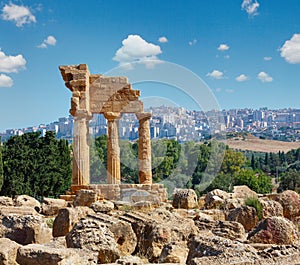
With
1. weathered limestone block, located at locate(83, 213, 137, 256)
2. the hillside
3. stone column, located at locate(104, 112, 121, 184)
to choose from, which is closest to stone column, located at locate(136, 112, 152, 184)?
stone column, located at locate(104, 112, 121, 184)

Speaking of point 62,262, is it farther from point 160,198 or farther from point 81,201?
point 160,198

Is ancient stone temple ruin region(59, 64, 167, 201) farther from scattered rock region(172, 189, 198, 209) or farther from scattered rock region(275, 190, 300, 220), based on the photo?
scattered rock region(275, 190, 300, 220)

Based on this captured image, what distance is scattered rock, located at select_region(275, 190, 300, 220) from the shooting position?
13.4 metres

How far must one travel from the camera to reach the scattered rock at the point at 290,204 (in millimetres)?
13422

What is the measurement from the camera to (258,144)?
172875mm

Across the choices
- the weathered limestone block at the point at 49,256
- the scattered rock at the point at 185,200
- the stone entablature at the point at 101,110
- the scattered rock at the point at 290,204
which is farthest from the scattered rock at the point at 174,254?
the stone entablature at the point at 101,110

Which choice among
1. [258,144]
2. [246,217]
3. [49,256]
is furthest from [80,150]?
[258,144]

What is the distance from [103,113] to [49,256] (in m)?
20.5

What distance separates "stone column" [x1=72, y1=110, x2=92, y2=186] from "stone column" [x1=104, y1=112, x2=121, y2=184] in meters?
1.46

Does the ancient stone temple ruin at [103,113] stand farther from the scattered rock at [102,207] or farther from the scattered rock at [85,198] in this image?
the scattered rock at [102,207]

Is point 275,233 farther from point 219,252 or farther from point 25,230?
point 25,230

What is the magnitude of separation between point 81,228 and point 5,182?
103 ft

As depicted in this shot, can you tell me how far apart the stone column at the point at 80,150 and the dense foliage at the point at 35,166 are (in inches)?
559

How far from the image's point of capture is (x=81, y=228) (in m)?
7.52
